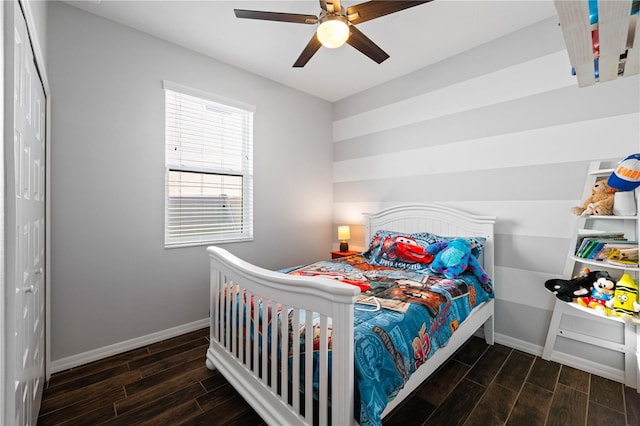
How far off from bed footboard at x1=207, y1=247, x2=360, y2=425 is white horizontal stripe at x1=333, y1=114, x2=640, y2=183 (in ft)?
7.15

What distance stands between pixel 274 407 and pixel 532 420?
1.47 meters

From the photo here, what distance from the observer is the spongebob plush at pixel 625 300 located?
1771 millimetres

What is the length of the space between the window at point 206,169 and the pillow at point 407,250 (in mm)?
1460

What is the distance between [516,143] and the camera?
95.7 inches

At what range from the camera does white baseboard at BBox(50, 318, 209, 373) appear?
6.80ft

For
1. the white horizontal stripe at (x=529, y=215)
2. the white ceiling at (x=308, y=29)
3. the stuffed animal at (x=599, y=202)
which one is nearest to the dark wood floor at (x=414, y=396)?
the white horizontal stripe at (x=529, y=215)

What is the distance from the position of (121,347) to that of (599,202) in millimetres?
3799

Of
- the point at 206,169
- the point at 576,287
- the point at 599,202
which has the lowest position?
the point at 576,287

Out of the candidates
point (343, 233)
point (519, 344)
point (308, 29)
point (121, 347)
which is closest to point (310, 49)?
point (308, 29)

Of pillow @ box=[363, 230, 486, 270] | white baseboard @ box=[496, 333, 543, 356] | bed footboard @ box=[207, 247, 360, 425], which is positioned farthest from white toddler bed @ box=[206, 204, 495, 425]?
pillow @ box=[363, 230, 486, 270]

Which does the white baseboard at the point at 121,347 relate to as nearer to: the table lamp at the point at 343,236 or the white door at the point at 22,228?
the white door at the point at 22,228

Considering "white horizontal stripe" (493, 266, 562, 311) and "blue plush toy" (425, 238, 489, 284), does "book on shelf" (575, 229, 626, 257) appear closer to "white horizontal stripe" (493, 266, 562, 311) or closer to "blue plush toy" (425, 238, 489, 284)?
"white horizontal stripe" (493, 266, 562, 311)

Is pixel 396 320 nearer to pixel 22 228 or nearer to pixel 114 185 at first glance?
pixel 22 228

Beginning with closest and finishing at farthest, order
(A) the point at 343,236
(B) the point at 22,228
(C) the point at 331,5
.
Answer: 1. (B) the point at 22,228
2. (C) the point at 331,5
3. (A) the point at 343,236
